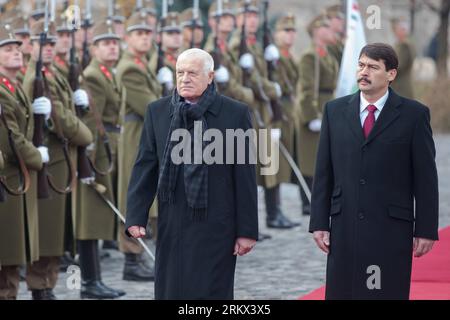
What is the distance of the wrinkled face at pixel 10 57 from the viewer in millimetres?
8414

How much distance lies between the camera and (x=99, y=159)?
10102mm

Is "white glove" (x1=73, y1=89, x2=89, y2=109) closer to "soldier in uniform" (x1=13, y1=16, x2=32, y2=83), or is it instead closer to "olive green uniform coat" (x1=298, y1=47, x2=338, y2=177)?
"soldier in uniform" (x1=13, y1=16, x2=32, y2=83)

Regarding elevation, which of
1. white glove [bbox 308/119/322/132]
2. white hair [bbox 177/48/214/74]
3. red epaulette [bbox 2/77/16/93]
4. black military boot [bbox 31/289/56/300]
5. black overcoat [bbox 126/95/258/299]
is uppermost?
white hair [bbox 177/48/214/74]

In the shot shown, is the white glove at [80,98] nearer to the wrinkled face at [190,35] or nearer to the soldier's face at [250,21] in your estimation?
the wrinkled face at [190,35]


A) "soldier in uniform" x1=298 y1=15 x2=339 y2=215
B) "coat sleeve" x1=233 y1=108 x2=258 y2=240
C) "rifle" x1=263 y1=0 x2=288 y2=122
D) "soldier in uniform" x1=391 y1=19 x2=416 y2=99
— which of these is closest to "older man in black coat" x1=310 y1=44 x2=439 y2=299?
"coat sleeve" x1=233 y1=108 x2=258 y2=240

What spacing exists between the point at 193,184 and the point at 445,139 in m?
15.7

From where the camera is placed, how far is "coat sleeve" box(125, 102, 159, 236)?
670 centimetres

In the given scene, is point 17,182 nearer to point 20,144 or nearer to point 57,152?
point 20,144

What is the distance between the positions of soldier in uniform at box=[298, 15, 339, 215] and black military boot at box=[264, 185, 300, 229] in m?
0.65

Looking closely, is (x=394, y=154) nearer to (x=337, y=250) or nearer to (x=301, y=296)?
A: (x=337, y=250)

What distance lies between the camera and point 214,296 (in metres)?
6.59

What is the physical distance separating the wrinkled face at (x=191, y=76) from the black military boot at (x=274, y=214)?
21.4 feet

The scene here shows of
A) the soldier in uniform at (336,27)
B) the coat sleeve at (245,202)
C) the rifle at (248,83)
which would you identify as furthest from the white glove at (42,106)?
the soldier in uniform at (336,27)
